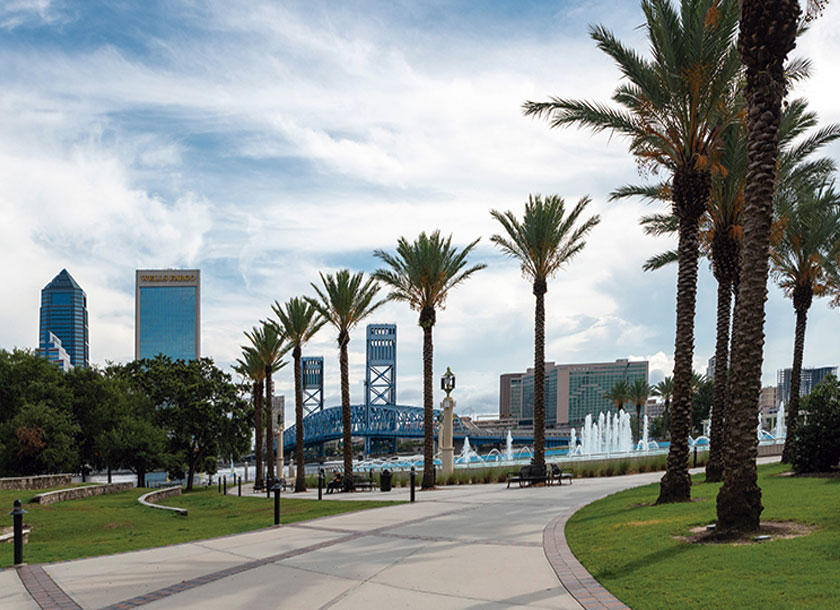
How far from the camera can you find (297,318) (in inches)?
1666

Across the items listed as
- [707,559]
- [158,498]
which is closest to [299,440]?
[158,498]

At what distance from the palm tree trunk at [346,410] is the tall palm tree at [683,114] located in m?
19.6

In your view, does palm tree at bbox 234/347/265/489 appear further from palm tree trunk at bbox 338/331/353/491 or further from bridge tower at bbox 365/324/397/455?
bridge tower at bbox 365/324/397/455

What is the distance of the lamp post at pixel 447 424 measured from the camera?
3419 cm

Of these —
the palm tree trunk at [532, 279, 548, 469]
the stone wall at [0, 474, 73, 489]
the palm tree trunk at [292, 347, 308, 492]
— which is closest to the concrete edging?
the stone wall at [0, 474, 73, 489]

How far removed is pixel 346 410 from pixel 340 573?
2682 centimetres

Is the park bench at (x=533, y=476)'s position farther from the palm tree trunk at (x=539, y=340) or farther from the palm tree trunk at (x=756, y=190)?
the palm tree trunk at (x=756, y=190)

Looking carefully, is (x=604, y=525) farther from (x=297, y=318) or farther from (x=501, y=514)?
(x=297, y=318)

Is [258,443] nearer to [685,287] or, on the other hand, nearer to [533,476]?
[533,476]

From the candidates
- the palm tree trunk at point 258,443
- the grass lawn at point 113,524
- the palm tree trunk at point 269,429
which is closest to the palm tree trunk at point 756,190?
the grass lawn at point 113,524

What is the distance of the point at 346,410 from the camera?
3556 centimetres

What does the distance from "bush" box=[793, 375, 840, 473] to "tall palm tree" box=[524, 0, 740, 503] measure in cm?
577

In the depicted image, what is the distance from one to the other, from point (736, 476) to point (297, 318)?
34181mm

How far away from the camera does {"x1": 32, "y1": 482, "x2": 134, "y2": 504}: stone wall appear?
24.2m
